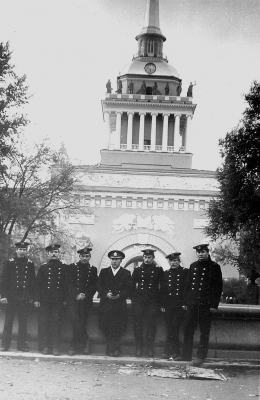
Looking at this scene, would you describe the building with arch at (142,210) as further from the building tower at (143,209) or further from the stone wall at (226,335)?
the stone wall at (226,335)

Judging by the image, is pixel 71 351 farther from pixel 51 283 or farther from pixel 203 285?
pixel 203 285

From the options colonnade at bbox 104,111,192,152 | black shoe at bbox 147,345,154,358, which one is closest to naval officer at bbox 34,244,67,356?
black shoe at bbox 147,345,154,358

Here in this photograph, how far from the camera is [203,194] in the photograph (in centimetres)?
3266

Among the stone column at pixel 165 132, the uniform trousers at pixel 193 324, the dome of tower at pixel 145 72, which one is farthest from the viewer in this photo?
the dome of tower at pixel 145 72

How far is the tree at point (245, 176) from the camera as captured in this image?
66.0 ft

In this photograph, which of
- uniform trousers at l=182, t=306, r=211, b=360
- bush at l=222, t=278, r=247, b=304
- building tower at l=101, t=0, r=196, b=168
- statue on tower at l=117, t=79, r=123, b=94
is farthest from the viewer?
statue on tower at l=117, t=79, r=123, b=94

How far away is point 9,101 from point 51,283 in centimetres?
1224

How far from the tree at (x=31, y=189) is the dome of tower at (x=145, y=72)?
24.9 m

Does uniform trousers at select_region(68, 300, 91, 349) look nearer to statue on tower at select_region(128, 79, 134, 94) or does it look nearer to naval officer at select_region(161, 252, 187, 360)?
naval officer at select_region(161, 252, 187, 360)

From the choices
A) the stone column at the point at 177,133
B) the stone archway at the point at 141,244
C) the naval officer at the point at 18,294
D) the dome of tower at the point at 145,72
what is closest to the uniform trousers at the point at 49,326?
the naval officer at the point at 18,294

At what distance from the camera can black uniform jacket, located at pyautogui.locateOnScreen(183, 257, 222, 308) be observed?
334 inches

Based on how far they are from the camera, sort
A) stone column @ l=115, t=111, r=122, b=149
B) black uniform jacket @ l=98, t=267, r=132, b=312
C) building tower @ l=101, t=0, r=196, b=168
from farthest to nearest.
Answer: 1. stone column @ l=115, t=111, r=122, b=149
2. building tower @ l=101, t=0, r=196, b=168
3. black uniform jacket @ l=98, t=267, r=132, b=312

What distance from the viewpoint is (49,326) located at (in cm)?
869

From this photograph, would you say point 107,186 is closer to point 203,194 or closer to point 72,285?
point 203,194
